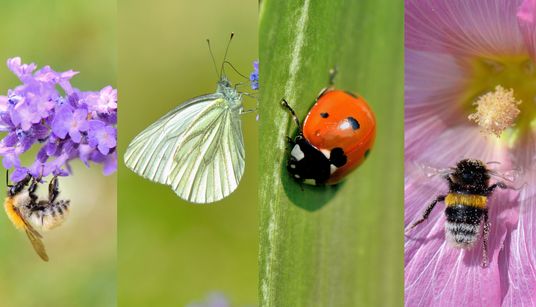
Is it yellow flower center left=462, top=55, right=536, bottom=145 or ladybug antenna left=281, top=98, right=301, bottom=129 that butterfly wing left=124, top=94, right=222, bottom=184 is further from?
yellow flower center left=462, top=55, right=536, bottom=145

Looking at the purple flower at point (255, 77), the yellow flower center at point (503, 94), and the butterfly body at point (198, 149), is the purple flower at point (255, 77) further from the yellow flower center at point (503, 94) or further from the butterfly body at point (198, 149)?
the yellow flower center at point (503, 94)

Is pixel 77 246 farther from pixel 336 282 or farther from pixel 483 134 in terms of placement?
pixel 483 134

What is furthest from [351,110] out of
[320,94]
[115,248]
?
[115,248]

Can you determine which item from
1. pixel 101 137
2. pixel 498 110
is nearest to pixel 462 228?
pixel 498 110

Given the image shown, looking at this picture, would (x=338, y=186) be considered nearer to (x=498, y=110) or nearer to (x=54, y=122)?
(x=498, y=110)

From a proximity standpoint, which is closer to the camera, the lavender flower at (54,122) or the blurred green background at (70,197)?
the lavender flower at (54,122)

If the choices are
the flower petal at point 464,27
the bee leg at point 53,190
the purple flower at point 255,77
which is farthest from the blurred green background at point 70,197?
the flower petal at point 464,27

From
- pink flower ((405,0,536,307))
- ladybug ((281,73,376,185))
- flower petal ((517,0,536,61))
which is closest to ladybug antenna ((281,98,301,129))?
ladybug ((281,73,376,185))
